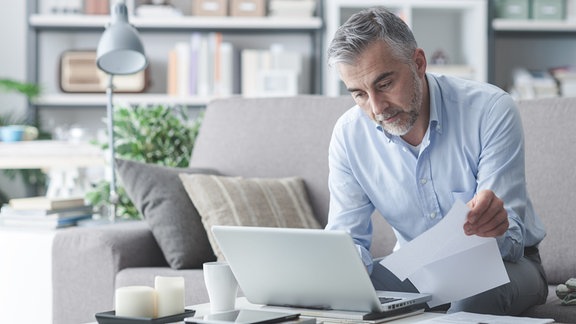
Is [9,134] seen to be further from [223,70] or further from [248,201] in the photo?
[248,201]

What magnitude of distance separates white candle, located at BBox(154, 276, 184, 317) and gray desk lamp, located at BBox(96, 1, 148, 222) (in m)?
1.36

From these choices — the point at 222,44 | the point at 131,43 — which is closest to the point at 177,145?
the point at 131,43

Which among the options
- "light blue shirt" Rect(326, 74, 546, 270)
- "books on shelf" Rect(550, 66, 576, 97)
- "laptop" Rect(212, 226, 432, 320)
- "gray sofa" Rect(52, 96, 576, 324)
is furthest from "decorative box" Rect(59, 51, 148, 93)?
"laptop" Rect(212, 226, 432, 320)

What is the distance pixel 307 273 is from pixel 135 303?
29 cm

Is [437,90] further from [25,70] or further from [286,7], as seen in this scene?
[25,70]

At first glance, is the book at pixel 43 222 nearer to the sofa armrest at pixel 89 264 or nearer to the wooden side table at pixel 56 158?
the sofa armrest at pixel 89 264

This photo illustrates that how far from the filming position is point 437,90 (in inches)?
77.5

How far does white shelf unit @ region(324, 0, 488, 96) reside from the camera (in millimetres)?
4773

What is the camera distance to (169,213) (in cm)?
255

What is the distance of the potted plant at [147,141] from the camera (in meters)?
3.11

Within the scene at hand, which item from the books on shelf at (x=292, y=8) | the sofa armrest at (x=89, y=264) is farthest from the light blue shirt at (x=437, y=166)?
the books on shelf at (x=292, y=8)

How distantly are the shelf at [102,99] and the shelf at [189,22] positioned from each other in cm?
37

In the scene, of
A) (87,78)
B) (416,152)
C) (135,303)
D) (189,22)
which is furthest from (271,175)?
(87,78)

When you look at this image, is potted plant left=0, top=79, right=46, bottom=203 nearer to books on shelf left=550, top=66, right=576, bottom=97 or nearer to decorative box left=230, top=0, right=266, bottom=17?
decorative box left=230, top=0, right=266, bottom=17
